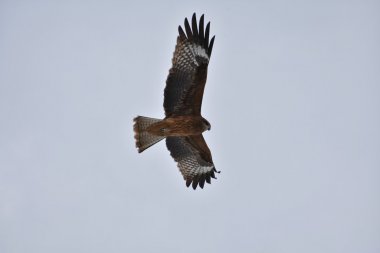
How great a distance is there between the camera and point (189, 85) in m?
14.1

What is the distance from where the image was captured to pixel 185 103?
14.3 metres

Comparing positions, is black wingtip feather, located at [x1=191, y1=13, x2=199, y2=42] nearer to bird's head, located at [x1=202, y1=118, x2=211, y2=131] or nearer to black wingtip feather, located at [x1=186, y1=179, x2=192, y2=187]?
bird's head, located at [x1=202, y1=118, x2=211, y2=131]

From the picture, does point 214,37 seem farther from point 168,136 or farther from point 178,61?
point 168,136

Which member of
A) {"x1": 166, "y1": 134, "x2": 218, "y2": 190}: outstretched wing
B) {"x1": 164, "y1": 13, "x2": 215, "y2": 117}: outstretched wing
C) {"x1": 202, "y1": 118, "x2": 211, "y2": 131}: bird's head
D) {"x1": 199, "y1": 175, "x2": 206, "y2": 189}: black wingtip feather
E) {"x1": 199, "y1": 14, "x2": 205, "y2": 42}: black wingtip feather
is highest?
{"x1": 199, "y1": 14, "x2": 205, "y2": 42}: black wingtip feather

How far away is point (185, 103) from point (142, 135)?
1213 mm

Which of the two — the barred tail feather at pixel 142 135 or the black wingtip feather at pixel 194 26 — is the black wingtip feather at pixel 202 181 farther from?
the black wingtip feather at pixel 194 26

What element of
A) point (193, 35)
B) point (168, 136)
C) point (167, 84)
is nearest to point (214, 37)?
point (193, 35)

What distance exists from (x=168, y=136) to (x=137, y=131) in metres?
0.68

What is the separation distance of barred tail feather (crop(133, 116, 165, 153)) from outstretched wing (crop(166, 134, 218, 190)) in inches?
30.9

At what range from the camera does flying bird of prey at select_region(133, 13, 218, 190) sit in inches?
552

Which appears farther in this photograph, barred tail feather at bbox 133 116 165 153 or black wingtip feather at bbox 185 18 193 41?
barred tail feather at bbox 133 116 165 153

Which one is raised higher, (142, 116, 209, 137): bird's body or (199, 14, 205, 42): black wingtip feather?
(199, 14, 205, 42): black wingtip feather

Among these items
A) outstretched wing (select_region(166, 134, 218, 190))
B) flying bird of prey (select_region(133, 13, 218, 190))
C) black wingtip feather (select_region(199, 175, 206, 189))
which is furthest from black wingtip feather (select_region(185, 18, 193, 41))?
black wingtip feather (select_region(199, 175, 206, 189))

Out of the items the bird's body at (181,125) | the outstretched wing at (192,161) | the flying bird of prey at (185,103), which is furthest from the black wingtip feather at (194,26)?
the outstretched wing at (192,161)
